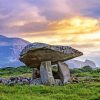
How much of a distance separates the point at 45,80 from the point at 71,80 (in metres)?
3.20

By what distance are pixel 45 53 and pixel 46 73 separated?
2261 millimetres

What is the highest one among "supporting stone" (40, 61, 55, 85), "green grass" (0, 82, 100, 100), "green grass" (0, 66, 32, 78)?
"green grass" (0, 66, 32, 78)

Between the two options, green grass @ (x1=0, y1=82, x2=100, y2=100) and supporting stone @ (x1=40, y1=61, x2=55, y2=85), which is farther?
supporting stone @ (x1=40, y1=61, x2=55, y2=85)

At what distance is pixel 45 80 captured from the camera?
43500 mm

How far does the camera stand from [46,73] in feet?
145

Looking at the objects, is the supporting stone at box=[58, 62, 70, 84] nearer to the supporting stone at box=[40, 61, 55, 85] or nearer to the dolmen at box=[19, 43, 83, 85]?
the dolmen at box=[19, 43, 83, 85]

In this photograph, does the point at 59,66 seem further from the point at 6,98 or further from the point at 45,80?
the point at 6,98

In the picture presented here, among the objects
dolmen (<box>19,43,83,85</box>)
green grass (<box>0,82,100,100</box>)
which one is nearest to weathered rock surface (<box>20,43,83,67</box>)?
dolmen (<box>19,43,83,85</box>)

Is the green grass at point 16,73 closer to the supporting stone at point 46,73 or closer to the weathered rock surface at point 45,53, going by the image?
the supporting stone at point 46,73

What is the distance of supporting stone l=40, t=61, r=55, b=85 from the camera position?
43219mm

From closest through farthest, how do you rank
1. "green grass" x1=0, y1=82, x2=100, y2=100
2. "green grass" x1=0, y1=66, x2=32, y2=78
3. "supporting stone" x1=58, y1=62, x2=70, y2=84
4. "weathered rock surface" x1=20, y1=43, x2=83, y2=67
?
"green grass" x1=0, y1=82, x2=100, y2=100 < "weathered rock surface" x1=20, y1=43, x2=83, y2=67 < "supporting stone" x1=58, y1=62, x2=70, y2=84 < "green grass" x1=0, y1=66, x2=32, y2=78

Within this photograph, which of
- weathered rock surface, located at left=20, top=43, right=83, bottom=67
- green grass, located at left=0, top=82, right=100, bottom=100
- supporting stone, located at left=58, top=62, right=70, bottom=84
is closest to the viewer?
green grass, located at left=0, top=82, right=100, bottom=100

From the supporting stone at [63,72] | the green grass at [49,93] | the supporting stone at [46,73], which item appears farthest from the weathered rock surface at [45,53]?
the green grass at [49,93]

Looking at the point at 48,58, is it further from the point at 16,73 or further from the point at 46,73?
the point at 16,73
